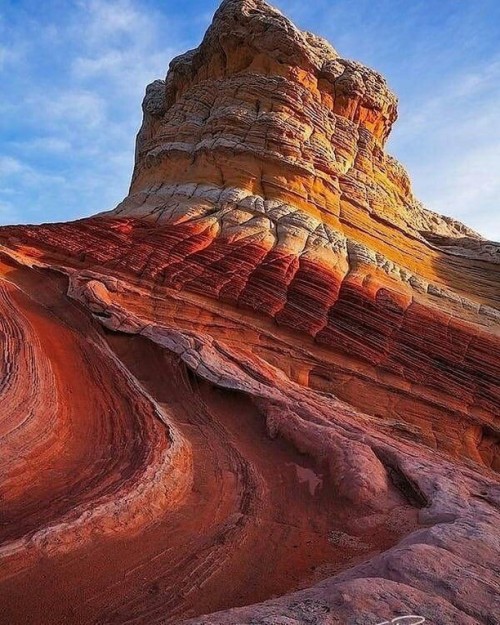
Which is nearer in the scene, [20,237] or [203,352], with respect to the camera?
[203,352]

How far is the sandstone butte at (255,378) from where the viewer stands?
186 inches

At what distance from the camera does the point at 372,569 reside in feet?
14.1

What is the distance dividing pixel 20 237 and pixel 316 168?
408 inches

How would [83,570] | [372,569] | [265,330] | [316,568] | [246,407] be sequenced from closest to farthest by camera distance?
1. [372,569]
2. [83,570]
3. [316,568]
4. [246,407]
5. [265,330]

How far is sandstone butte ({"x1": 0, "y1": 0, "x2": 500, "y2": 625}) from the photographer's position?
4734 mm

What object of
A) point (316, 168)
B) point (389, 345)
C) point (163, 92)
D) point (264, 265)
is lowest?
point (389, 345)

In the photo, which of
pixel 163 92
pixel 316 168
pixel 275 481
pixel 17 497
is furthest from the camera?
pixel 163 92

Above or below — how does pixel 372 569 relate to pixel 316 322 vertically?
below

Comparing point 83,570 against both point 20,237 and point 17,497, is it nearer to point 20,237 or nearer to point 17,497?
point 17,497

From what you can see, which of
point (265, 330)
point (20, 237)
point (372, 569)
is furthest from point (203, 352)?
point (20, 237)

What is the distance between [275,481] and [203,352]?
12.4 feet

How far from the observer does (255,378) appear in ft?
34.0

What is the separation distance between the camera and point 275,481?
7.47 metres

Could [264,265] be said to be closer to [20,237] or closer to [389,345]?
[389,345]
